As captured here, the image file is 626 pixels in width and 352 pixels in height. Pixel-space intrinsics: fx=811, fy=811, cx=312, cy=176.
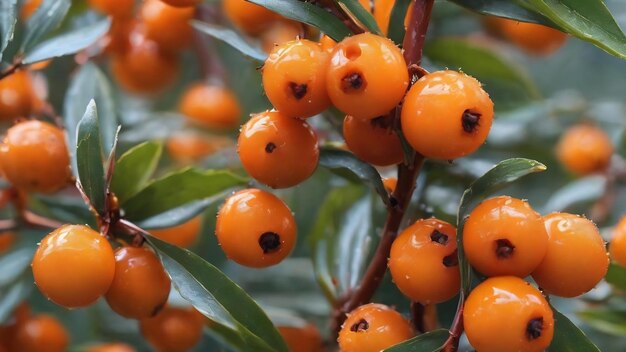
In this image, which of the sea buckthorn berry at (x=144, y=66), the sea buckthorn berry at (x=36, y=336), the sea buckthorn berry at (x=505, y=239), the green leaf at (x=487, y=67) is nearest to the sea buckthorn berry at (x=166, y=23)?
the sea buckthorn berry at (x=144, y=66)

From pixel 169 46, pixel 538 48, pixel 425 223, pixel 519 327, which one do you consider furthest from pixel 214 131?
pixel 519 327

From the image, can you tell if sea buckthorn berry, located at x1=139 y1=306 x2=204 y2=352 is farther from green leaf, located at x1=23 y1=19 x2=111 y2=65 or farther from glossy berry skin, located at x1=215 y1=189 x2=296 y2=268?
green leaf, located at x1=23 y1=19 x2=111 y2=65

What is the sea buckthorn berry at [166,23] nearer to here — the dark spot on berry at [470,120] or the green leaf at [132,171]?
the green leaf at [132,171]

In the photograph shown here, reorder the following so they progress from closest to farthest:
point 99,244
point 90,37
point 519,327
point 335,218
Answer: point 519,327
point 99,244
point 90,37
point 335,218

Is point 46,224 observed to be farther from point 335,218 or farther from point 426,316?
point 426,316

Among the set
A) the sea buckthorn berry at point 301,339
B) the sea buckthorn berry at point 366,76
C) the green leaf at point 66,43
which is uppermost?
the sea buckthorn berry at point 366,76

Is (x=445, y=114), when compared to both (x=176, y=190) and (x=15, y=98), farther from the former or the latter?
(x=15, y=98)
